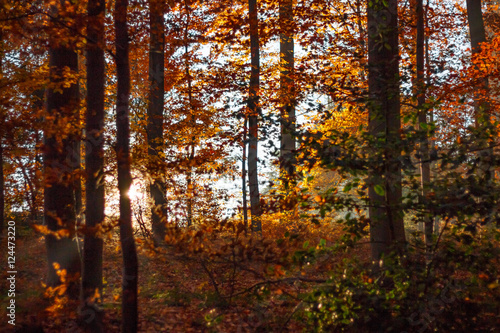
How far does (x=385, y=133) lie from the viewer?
192 inches

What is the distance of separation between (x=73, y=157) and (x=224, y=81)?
6953mm

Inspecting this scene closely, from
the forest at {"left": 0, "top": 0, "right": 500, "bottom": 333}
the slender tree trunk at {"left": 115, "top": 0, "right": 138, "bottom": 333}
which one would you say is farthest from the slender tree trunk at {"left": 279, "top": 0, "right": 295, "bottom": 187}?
the slender tree trunk at {"left": 115, "top": 0, "right": 138, "bottom": 333}

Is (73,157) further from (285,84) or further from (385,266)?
(285,84)

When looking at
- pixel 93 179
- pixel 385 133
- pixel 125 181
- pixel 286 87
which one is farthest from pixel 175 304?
pixel 286 87

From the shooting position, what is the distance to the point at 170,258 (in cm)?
1091

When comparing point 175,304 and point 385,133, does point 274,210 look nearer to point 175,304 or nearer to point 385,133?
point 385,133

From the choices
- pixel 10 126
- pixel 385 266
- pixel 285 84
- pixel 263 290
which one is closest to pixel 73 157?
pixel 10 126

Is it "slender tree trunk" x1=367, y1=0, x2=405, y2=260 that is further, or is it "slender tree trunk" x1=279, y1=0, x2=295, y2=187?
"slender tree trunk" x1=279, y1=0, x2=295, y2=187

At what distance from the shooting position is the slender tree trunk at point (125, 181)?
4867 mm

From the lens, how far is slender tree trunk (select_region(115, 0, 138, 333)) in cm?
487

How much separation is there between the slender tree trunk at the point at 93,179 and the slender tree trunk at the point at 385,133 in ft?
11.6

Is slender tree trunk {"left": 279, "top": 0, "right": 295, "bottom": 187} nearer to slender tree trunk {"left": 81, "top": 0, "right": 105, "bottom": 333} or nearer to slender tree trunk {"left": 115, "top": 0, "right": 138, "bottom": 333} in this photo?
slender tree trunk {"left": 115, "top": 0, "right": 138, "bottom": 333}

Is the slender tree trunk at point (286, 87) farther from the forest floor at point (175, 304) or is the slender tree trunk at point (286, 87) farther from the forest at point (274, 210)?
the forest floor at point (175, 304)

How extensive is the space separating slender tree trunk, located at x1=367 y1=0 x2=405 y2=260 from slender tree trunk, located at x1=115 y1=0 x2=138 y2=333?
9.41 feet
